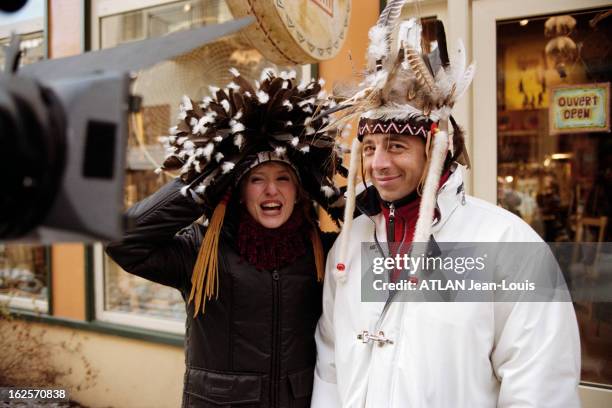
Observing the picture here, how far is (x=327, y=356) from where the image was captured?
2033mm

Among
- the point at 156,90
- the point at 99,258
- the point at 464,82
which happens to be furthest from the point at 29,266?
the point at 464,82

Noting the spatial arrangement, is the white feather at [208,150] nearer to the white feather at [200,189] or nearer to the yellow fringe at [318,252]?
the white feather at [200,189]

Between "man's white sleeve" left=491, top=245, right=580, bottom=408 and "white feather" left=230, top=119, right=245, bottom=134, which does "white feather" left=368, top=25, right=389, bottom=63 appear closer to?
"white feather" left=230, top=119, right=245, bottom=134

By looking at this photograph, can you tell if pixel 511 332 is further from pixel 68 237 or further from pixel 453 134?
pixel 68 237

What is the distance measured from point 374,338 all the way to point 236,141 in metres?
0.94

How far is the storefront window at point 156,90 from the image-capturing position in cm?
419

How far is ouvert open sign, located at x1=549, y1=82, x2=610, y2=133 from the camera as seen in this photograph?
3.03 meters

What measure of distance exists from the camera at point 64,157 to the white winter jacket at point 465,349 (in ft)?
4.08

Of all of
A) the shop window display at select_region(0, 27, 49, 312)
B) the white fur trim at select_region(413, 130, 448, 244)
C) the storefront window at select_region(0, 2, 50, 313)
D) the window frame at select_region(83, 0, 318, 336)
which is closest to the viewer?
the white fur trim at select_region(413, 130, 448, 244)

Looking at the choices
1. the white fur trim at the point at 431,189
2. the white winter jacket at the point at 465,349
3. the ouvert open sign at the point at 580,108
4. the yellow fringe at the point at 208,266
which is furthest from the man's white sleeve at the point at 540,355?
the ouvert open sign at the point at 580,108

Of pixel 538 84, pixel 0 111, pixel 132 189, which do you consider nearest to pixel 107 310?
pixel 132 189

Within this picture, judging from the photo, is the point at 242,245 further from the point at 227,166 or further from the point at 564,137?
the point at 564,137

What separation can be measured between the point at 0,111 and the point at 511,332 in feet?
Result: 4.97

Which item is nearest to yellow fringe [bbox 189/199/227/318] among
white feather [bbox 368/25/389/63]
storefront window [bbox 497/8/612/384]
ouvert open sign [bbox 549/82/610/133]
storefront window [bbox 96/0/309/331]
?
white feather [bbox 368/25/389/63]
